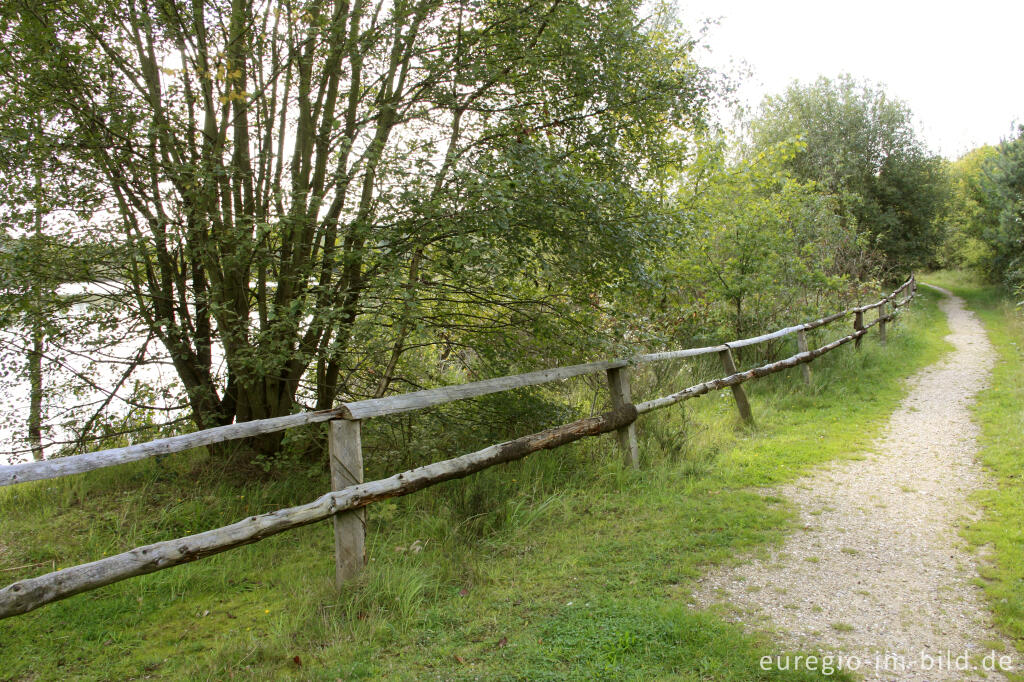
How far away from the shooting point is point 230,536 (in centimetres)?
323

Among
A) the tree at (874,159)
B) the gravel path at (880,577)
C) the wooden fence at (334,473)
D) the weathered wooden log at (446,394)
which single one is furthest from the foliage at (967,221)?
the wooden fence at (334,473)

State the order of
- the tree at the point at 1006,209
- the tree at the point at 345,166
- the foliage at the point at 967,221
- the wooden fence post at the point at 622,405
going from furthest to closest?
the foliage at the point at 967,221
the tree at the point at 1006,209
the wooden fence post at the point at 622,405
the tree at the point at 345,166

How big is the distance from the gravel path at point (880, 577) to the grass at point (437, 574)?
0.28 m

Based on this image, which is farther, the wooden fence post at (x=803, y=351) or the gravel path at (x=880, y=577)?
the wooden fence post at (x=803, y=351)

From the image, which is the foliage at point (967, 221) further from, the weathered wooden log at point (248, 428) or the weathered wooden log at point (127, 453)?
the weathered wooden log at point (127, 453)

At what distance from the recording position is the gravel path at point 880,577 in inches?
121

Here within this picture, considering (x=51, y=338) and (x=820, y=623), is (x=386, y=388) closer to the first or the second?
(x=51, y=338)

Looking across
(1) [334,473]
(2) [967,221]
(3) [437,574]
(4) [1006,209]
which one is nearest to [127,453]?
(1) [334,473]

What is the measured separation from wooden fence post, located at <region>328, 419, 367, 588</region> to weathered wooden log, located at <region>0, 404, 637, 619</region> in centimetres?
11

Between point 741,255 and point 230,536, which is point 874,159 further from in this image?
point 230,536

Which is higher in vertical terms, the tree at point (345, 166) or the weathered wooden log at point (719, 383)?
the tree at point (345, 166)

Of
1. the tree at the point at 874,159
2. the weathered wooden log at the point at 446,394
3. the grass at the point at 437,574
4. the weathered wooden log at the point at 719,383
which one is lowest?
the grass at the point at 437,574

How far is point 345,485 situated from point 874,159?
30.0m

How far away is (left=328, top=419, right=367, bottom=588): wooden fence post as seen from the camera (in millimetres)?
3760
